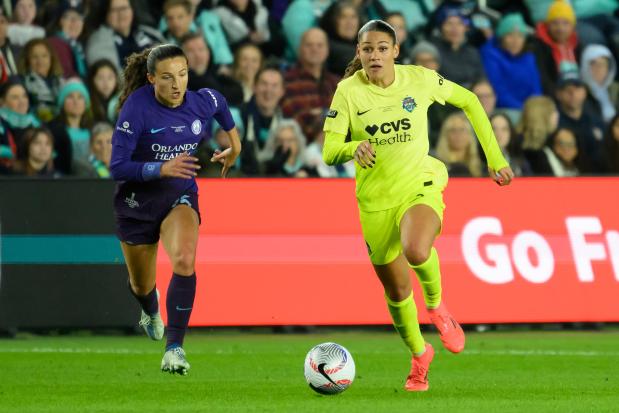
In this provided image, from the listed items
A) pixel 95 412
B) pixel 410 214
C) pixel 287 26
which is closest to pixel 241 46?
pixel 287 26

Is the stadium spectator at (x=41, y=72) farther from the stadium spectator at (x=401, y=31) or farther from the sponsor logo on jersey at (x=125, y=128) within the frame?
the sponsor logo on jersey at (x=125, y=128)

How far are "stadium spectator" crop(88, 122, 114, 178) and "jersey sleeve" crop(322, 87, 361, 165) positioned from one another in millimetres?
5499

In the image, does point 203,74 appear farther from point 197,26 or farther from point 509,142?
point 509,142

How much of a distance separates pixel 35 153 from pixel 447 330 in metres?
6.31

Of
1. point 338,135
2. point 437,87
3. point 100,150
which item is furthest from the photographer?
point 100,150

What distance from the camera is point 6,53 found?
608 inches

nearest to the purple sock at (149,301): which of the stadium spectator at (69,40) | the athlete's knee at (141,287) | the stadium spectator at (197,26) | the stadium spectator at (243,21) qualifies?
the athlete's knee at (141,287)

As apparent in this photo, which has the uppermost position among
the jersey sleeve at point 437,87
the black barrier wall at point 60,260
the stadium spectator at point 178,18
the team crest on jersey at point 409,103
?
the jersey sleeve at point 437,87

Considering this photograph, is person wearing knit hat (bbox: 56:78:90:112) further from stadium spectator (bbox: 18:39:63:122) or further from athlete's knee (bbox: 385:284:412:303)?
athlete's knee (bbox: 385:284:412:303)

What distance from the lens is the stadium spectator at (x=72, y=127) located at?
15.0 m

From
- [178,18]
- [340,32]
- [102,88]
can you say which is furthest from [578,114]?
[102,88]

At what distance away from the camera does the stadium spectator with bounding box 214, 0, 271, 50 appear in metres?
16.8

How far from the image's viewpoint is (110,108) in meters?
15.5

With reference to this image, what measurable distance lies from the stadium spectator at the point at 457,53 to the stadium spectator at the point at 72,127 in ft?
14.4
